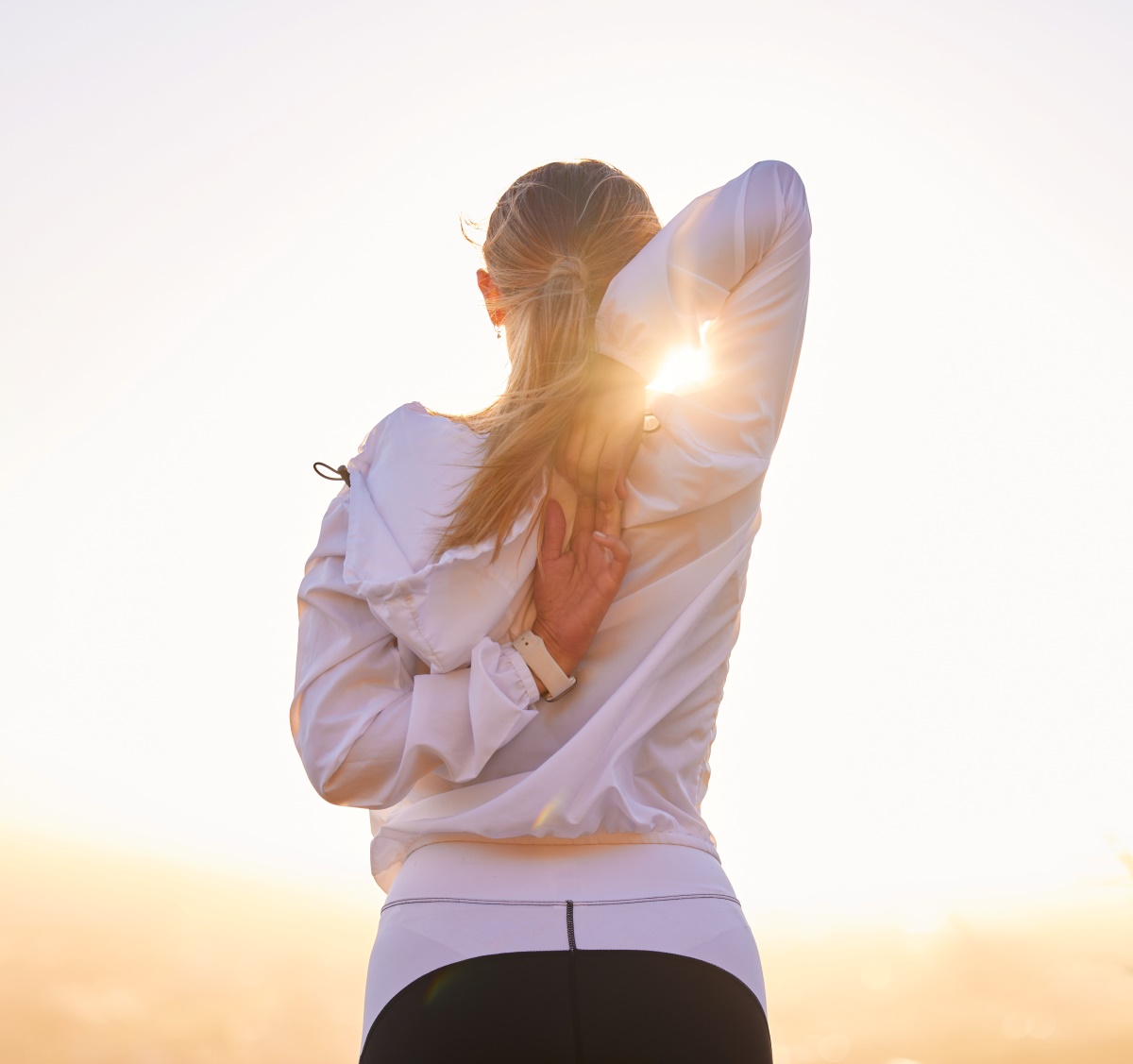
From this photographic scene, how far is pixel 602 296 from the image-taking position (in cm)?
173

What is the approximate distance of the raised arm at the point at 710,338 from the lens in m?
1.60

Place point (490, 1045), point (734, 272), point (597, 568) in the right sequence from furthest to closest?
point (734, 272)
point (597, 568)
point (490, 1045)

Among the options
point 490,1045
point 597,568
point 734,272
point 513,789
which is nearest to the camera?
point 490,1045

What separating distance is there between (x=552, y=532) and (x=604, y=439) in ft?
0.50

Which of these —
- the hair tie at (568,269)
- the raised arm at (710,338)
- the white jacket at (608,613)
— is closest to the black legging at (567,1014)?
the white jacket at (608,613)

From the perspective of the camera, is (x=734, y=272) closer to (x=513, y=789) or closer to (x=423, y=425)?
(x=423, y=425)

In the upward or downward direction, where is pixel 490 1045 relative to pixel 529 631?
downward

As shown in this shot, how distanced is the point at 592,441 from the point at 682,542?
0.20 m

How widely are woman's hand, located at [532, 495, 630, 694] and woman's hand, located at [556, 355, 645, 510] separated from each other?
3cm

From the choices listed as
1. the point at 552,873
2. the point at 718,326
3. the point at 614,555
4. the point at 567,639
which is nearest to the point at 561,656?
the point at 567,639

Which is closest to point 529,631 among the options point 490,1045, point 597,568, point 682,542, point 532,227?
point 597,568

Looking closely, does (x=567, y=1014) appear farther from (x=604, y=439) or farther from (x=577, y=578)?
(x=604, y=439)

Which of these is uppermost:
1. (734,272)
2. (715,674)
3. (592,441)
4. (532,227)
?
(532,227)

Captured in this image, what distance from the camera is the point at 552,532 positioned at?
1.58 meters
